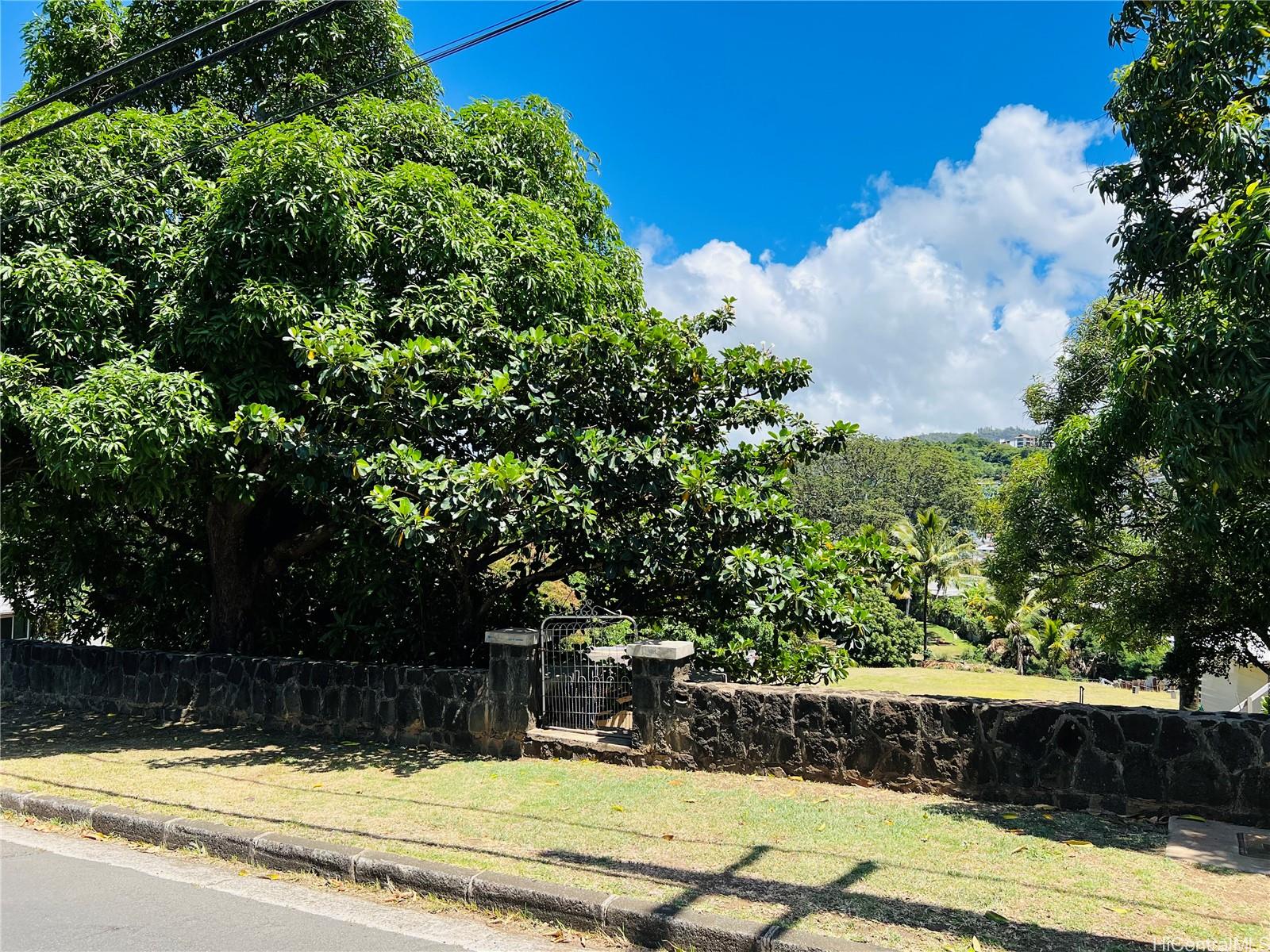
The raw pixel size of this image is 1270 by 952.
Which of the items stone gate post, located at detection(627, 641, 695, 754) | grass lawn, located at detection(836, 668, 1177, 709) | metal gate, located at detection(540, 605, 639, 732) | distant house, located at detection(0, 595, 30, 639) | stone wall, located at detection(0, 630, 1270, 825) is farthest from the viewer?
grass lawn, located at detection(836, 668, 1177, 709)

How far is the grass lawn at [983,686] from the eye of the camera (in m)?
26.7

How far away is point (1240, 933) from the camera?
454 cm

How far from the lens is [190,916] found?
17.4ft

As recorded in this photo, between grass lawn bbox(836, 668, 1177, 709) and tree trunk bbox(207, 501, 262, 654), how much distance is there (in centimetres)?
1691

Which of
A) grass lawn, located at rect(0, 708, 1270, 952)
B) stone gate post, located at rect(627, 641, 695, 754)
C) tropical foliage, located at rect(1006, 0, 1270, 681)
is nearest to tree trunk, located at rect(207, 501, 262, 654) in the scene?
grass lawn, located at rect(0, 708, 1270, 952)

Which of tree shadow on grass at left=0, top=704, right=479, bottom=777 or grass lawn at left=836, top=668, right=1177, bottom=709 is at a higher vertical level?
tree shadow on grass at left=0, top=704, right=479, bottom=777

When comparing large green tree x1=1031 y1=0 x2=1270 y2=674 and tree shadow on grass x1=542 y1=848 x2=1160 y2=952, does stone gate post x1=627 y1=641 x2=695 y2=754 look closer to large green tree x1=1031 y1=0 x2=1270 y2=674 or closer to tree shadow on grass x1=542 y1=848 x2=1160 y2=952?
tree shadow on grass x1=542 y1=848 x2=1160 y2=952

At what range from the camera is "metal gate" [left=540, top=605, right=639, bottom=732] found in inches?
367

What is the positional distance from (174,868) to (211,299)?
5.85 metres

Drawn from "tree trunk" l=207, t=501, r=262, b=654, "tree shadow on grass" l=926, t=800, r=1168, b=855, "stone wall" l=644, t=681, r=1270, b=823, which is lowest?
"tree shadow on grass" l=926, t=800, r=1168, b=855

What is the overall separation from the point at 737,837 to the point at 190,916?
3410 millimetres

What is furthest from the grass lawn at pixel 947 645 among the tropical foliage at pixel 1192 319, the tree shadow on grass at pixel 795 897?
the tree shadow on grass at pixel 795 897

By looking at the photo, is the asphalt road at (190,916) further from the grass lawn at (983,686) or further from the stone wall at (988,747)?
the grass lawn at (983,686)

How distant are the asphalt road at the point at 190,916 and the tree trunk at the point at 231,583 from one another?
623cm
